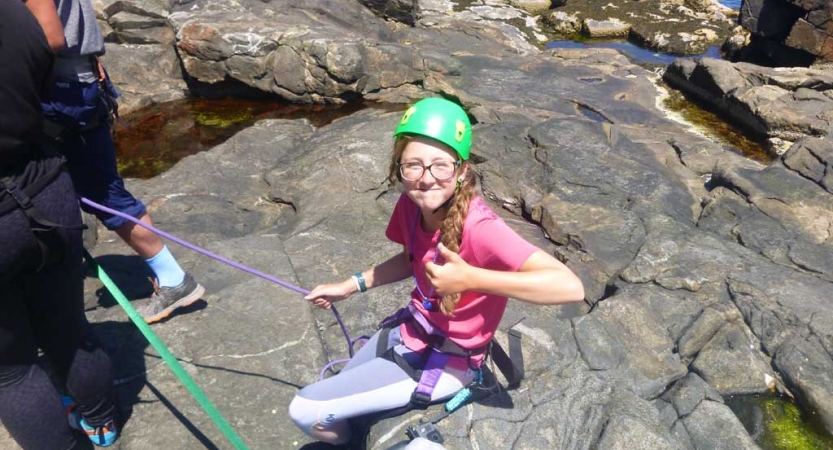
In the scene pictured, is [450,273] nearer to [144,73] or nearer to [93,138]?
[93,138]

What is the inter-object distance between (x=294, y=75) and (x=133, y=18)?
3.04 meters

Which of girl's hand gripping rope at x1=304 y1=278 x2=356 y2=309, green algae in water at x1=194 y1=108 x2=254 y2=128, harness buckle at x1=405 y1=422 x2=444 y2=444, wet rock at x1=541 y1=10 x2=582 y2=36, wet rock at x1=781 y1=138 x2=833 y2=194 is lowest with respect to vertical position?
green algae in water at x1=194 y1=108 x2=254 y2=128

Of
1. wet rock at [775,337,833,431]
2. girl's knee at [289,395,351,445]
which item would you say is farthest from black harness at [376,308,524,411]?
wet rock at [775,337,833,431]

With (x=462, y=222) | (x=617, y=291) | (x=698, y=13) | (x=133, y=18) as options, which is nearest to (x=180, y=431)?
(x=462, y=222)

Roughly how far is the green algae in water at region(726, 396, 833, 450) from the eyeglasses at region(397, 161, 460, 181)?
2.35m

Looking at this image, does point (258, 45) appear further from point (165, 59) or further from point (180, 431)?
point (180, 431)

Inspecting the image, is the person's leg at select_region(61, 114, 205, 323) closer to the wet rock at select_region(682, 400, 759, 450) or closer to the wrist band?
the wrist band

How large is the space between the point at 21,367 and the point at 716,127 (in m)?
8.52

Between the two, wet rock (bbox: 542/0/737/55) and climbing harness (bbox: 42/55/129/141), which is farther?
wet rock (bbox: 542/0/737/55)

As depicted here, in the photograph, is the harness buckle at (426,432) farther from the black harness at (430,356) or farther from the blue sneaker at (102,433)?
the blue sneaker at (102,433)

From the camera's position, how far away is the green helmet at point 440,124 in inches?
73.4

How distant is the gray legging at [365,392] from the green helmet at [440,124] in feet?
2.60

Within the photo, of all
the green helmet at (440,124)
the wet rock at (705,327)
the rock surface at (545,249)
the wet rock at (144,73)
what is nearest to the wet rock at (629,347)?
the rock surface at (545,249)

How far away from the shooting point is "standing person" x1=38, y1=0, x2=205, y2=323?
2324 mm
